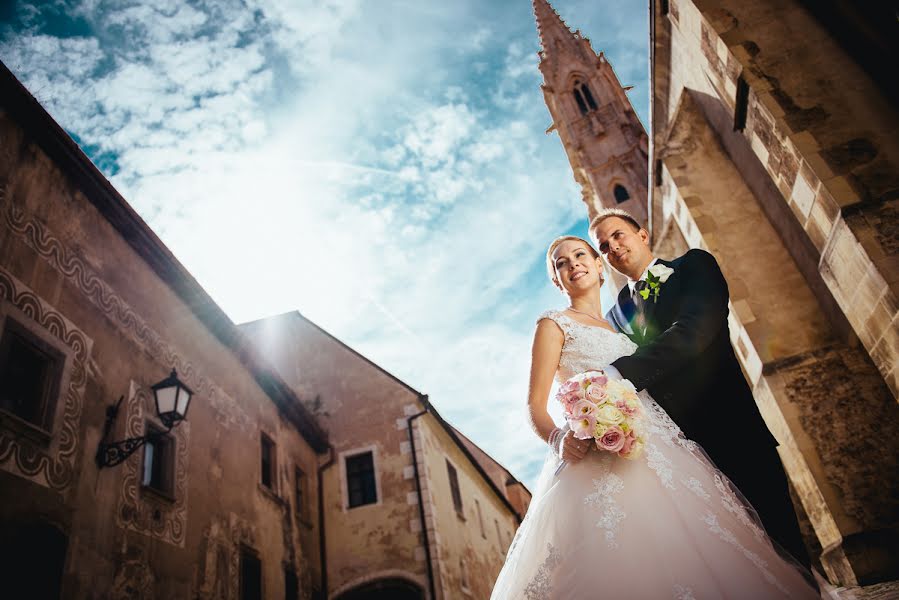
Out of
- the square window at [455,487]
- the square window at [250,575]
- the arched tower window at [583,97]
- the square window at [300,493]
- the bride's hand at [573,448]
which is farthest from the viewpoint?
the arched tower window at [583,97]

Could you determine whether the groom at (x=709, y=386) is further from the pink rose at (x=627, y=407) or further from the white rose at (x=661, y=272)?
the pink rose at (x=627, y=407)

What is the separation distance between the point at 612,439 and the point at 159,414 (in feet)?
22.1

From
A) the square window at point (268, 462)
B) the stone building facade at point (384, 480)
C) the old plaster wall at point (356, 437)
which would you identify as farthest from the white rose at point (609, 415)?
the old plaster wall at point (356, 437)

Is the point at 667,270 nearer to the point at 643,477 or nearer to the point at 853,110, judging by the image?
the point at 643,477

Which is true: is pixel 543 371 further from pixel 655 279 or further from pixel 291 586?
pixel 291 586

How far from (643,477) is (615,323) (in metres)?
1.45

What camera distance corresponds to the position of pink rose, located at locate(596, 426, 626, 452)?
195 cm

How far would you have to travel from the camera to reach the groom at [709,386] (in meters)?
2.09

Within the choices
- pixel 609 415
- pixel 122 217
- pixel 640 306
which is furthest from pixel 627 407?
pixel 122 217

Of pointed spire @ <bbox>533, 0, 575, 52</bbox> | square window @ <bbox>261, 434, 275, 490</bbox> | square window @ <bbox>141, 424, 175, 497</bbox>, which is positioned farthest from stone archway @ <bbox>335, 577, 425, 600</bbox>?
pointed spire @ <bbox>533, 0, 575, 52</bbox>

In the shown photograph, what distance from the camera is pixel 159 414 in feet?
22.2

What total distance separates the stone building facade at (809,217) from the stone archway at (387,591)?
29.4ft

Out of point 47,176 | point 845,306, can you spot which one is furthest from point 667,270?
point 47,176

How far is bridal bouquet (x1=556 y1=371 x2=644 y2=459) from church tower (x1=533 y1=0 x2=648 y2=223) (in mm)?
24509
